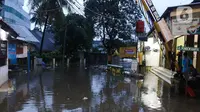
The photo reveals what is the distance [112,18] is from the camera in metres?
38.9

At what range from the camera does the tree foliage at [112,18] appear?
127 feet

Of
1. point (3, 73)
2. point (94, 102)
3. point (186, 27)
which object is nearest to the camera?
point (94, 102)

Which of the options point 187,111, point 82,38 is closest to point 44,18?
point 82,38

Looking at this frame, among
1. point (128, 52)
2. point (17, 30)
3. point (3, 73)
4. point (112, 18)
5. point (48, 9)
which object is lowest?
point (3, 73)

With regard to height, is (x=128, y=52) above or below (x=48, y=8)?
below

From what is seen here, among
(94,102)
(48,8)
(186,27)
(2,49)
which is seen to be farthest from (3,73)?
(48,8)

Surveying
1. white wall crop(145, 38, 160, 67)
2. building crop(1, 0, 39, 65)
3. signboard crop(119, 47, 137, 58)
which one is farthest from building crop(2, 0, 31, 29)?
signboard crop(119, 47, 137, 58)

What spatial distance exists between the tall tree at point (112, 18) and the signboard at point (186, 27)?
27.2 m

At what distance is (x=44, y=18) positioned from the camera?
1432 inches

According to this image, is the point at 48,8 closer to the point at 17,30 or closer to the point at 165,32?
the point at 17,30

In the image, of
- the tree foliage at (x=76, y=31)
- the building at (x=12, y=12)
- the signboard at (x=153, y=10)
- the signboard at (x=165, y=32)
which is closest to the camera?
the signboard at (x=165, y=32)

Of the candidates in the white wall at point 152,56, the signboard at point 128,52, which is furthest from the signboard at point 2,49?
the white wall at point 152,56

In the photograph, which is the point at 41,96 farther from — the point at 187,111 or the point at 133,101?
the point at 187,111

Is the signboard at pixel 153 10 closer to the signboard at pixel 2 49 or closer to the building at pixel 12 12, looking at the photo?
the signboard at pixel 2 49
